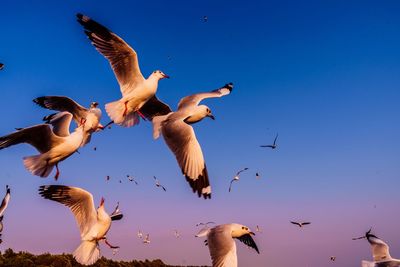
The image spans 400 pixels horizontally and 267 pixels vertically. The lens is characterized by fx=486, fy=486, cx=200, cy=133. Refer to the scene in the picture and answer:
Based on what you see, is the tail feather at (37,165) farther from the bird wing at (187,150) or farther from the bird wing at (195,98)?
the bird wing at (195,98)

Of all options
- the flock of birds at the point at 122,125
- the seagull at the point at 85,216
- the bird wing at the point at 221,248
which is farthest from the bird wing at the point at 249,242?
the seagull at the point at 85,216

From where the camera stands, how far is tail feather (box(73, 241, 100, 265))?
10675 mm

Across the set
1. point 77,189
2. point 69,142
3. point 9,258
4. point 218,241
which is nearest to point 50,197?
point 77,189

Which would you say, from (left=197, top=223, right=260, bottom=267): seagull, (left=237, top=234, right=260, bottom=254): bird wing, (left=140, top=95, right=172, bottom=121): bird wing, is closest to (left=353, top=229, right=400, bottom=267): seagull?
(left=237, top=234, right=260, bottom=254): bird wing

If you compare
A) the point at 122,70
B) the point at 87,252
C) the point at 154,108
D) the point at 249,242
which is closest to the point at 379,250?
the point at 249,242

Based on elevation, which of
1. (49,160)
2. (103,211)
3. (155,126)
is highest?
(155,126)

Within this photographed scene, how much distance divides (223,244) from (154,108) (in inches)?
169

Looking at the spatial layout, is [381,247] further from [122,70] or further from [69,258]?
[69,258]

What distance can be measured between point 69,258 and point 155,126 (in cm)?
1076

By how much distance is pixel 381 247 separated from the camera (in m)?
13.2

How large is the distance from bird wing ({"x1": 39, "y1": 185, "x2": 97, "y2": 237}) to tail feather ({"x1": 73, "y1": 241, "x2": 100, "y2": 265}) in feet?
0.96

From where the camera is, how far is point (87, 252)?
1088 centimetres

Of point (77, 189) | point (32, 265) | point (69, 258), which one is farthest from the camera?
point (69, 258)

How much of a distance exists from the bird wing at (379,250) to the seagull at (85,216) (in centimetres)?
716
